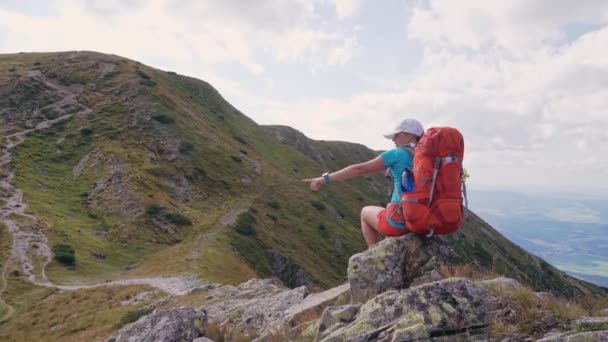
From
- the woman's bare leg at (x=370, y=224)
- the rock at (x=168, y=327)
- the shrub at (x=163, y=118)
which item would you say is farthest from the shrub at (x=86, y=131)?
the woman's bare leg at (x=370, y=224)

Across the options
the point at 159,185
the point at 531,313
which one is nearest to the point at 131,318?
the point at 531,313

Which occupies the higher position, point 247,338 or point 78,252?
point 247,338

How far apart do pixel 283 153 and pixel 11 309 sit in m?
99.9

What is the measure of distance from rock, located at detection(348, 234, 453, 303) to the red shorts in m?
0.15

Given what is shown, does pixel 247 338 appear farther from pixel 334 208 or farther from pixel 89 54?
pixel 89 54

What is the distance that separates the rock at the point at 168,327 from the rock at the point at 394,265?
592 cm

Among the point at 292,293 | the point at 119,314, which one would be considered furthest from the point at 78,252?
the point at 292,293

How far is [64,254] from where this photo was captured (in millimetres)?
42219

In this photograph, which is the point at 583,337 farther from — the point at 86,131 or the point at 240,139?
the point at 240,139

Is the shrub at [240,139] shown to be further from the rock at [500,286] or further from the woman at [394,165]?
the rock at [500,286]

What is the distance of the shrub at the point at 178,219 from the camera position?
185 ft

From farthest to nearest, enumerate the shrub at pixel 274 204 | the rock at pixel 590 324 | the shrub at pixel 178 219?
the shrub at pixel 274 204 < the shrub at pixel 178 219 < the rock at pixel 590 324

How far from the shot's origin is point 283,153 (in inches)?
5123

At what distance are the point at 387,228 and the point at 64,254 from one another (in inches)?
1607
